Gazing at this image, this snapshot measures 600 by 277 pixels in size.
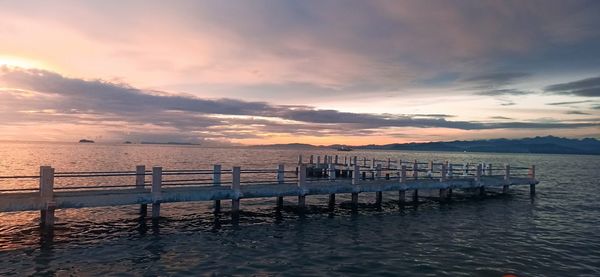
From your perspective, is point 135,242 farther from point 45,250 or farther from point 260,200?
point 260,200

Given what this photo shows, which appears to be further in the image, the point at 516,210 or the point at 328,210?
the point at 516,210

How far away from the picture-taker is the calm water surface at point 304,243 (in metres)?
13.7

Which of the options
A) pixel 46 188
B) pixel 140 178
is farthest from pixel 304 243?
pixel 46 188

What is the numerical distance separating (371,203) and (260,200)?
8.00 m

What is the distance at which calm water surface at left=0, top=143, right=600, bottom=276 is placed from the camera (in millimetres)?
13719

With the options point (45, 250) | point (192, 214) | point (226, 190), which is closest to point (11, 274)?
point (45, 250)

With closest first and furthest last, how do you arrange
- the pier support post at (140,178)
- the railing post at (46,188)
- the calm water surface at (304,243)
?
the calm water surface at (304,243)
the railing post at (46,188)
the pier support post at (140,178)

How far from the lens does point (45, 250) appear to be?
49.1 feet

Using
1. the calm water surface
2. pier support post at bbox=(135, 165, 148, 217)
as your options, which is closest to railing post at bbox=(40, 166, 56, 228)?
the calm water surface

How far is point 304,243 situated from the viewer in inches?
676

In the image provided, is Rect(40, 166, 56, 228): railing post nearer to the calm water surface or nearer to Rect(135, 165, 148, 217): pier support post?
the calm water surface

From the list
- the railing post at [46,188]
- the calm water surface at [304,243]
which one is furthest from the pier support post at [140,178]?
the railing post at [46,188]

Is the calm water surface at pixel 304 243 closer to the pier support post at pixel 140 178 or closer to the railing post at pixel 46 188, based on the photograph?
the pier support post at pixel 140 178

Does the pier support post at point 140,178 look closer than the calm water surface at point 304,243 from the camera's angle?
No
